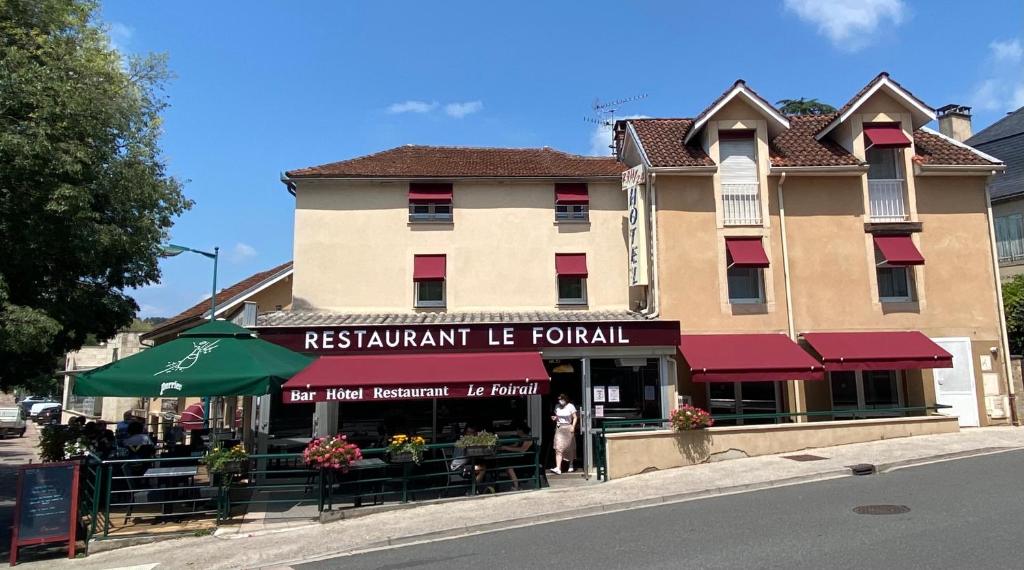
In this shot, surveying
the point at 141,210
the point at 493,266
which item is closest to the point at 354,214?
the point at 493,266

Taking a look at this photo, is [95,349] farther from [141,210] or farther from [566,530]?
[566,530]

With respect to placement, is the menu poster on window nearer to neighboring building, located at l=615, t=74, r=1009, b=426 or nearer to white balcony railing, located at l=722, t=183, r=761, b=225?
neighboring building, located at l=615, t=74, r=1009, b=426

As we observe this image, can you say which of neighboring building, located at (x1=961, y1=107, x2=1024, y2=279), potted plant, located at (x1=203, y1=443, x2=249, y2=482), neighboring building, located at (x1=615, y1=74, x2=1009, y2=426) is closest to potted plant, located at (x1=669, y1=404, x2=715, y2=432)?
neighboring building, located at (x1=615, y1=74, x2=1009, y2=426)

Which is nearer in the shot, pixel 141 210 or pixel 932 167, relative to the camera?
pixel 141 210

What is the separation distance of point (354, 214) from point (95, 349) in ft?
113

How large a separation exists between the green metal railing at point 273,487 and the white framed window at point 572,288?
6.27m

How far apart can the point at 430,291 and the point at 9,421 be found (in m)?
27.2

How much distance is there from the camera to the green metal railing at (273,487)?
10266 millimetres

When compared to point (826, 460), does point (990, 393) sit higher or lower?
higher

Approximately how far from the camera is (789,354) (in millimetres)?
16219

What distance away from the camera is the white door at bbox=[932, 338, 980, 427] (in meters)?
17.5

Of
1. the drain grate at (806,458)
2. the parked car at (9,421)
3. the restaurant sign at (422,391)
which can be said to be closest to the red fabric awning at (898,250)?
the drain grate at (806,458)

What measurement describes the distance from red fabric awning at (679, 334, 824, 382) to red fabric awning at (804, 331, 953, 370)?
49cm

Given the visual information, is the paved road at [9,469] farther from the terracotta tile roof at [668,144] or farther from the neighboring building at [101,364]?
the terracotta tile roof at [668,144]
